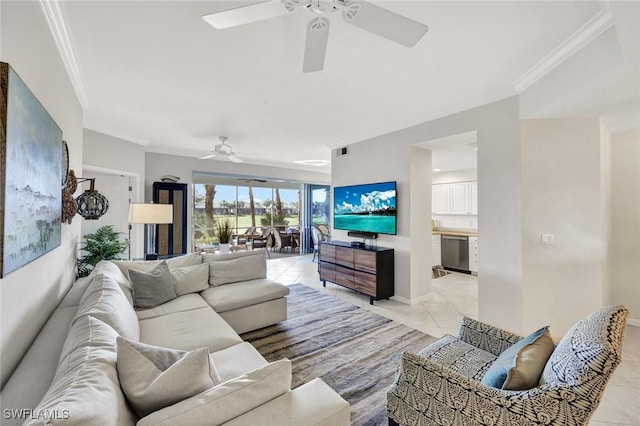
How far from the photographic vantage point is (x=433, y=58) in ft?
7.24

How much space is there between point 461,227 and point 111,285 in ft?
21.4

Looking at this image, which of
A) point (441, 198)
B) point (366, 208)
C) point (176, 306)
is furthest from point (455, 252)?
point (176, 306)

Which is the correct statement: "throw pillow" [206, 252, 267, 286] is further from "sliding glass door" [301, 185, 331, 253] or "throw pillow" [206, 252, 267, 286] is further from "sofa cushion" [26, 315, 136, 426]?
"sliding glass door" [301, 185, 331, 253]

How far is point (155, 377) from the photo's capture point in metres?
0.99

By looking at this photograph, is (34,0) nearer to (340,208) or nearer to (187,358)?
(187,358)

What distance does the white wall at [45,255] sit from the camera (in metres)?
1.18

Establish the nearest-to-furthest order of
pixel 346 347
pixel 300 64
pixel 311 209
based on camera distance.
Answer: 1. pixel 300 64
2. pixel 346 347
3. pixel 311 209

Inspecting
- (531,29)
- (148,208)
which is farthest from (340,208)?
(531,29)

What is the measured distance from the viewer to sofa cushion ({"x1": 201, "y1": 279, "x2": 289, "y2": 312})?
2.72 metres

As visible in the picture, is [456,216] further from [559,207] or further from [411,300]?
[559,207]

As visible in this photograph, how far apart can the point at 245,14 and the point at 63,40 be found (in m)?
1.56

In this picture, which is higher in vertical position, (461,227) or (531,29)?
(531,29)

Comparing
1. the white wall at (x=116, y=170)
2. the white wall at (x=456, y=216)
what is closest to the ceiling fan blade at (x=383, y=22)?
the white wall at (x=116, y=170)

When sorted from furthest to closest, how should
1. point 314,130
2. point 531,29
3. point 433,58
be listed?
point 314,130 → point 433,58 → point 531,29
